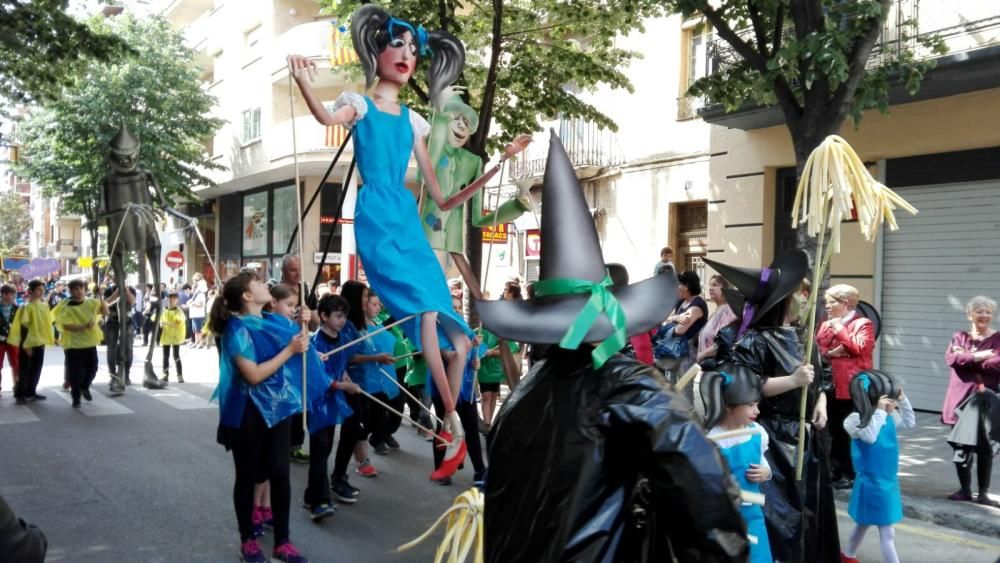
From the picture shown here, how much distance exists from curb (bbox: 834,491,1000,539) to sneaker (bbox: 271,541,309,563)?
443 centimetres

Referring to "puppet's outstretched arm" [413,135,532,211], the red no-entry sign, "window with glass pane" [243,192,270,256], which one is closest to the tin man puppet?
"puppet's outstretched arm" [413,135,532,211]

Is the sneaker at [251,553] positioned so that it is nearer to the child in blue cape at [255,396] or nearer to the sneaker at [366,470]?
the child in blue cape at [255,396]

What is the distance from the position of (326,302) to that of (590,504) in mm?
4567

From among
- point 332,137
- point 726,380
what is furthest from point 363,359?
point 332,137

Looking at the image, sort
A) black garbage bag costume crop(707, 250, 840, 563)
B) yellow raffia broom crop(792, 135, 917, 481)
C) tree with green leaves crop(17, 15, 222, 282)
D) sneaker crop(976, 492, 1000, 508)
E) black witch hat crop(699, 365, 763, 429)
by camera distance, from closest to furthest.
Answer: black witch hat crop(699, 365, 763, 429) → yellow raffia broom crop(792, 135, 917, 481) → black garbage bag costume crop(707, 250, 840, 563) → sneaker crop(976, 492, 1000, 508) → tree with green leaves crop(17, 15, 222, 282)

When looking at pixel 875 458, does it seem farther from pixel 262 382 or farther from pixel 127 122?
pixel 127 122

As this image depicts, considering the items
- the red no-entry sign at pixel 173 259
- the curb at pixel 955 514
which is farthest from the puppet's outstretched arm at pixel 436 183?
the red no-entry sign at pixel 173 259

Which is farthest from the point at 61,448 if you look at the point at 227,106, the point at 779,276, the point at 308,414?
the point at 227,106

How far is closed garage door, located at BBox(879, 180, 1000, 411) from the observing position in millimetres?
10797

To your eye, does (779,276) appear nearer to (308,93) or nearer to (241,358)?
(308,93)

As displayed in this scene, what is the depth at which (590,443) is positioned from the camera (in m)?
1.96

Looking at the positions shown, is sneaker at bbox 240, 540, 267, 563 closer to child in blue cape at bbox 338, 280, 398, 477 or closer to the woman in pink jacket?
child in blue cape at bbox 338, 280, 398, 477

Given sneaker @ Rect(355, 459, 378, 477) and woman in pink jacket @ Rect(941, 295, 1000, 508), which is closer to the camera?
woman in pink jacket @ Rect(941, 295, 1000, 508)

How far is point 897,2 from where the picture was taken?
1103 cm
